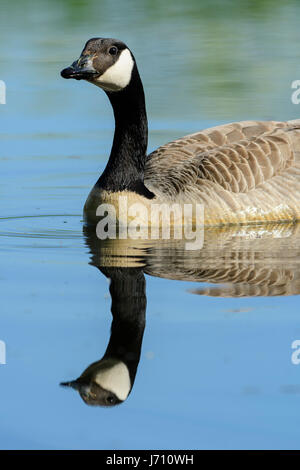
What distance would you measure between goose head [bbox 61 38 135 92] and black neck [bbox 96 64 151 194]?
19 centimetres

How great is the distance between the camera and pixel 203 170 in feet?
37.6

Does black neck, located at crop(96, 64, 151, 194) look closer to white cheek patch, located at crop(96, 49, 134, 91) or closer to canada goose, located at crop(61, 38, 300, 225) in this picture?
canada goose, located at crop(61, 38, 300, 225)

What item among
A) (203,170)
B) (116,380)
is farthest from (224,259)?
(116,380)

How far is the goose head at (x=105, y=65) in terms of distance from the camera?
10297 millimetres

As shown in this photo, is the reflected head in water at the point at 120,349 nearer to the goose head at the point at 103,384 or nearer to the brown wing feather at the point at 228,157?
the goose head at the point at 103,384

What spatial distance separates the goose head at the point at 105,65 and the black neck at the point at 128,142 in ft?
0.63

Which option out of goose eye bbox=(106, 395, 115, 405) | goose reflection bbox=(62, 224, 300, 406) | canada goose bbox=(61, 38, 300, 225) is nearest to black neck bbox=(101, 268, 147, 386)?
goose reflection bbox=(62, 224, 300, 406)

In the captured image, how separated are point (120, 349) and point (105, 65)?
14.0ft

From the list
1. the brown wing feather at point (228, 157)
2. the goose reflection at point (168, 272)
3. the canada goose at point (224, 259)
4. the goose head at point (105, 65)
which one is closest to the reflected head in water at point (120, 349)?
the goose reflection at point (168, 272)

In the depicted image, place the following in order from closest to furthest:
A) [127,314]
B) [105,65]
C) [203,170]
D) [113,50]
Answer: [127,314] < [105,65] < [113,50] < [203,170]

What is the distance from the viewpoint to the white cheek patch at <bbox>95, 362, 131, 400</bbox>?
20.9 feet

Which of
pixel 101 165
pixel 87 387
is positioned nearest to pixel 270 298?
pixel 87 387

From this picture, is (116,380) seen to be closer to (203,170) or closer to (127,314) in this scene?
(127,314)

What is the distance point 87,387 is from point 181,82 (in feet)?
43.1
